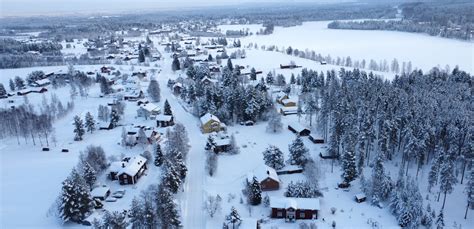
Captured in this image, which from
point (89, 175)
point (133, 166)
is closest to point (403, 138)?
point (133, 166)

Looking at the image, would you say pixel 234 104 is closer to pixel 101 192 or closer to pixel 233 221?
pixel 101 192

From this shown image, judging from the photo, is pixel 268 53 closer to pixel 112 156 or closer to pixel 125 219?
pixel 112 156

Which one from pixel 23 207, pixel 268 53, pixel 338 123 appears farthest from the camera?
pixel 268 53

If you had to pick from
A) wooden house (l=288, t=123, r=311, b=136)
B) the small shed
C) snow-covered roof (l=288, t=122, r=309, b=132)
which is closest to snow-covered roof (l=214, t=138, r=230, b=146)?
wooden house (l=288, t=123, r=311, b=136)

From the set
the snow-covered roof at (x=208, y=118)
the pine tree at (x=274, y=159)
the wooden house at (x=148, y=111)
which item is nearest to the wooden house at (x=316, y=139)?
the pine tree at (x=274, y=159)

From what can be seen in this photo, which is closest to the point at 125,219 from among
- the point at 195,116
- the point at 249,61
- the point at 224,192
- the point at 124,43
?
the point at 224,192

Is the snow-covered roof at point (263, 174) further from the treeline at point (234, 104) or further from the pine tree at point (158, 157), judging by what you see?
the treeline at point (234, 104)
